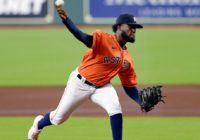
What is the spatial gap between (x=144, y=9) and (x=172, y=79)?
721cm

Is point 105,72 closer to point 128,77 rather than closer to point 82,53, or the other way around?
point 128,77

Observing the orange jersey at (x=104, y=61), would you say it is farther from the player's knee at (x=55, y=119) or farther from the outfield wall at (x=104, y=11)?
the outfield wall at (x=104, y=11)

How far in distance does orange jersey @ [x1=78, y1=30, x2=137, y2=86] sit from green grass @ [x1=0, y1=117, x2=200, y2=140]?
161 centimetres

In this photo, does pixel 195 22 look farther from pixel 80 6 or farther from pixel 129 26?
pixel 129 26

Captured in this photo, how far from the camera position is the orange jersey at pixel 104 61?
307 inches

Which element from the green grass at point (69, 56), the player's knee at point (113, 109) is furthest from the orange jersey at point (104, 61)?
the green grass at point (69, 56)

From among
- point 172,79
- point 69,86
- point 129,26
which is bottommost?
point 172,79

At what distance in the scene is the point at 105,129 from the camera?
10.2 meters

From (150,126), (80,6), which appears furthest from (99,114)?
(80,6)

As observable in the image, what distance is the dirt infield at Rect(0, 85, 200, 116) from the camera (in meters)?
11.7

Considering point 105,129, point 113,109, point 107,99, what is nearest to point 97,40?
point 107,99

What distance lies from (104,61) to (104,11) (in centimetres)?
1409

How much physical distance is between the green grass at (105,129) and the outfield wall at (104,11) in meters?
11.0

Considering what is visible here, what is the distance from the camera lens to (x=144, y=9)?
22.2 metres
